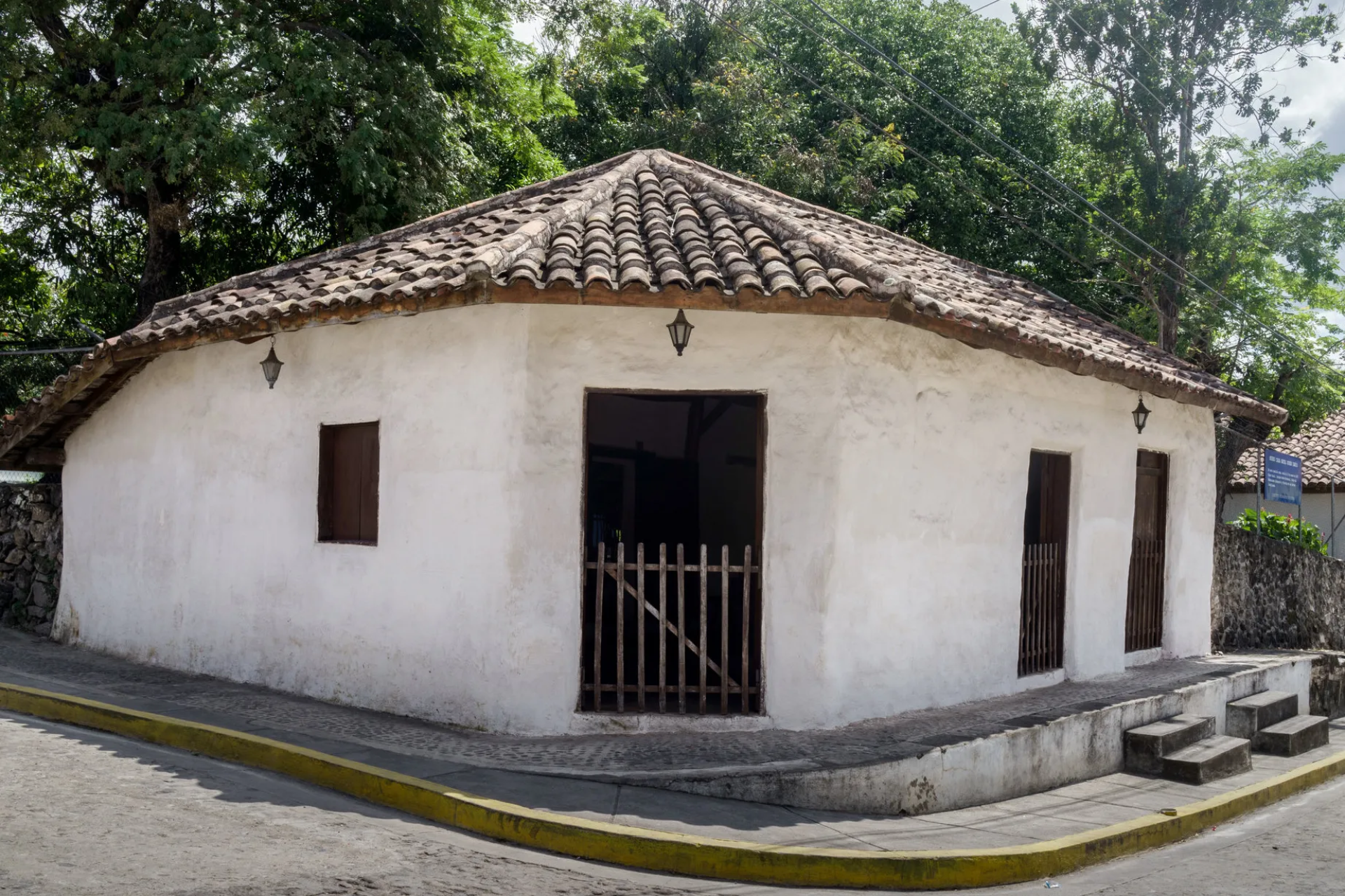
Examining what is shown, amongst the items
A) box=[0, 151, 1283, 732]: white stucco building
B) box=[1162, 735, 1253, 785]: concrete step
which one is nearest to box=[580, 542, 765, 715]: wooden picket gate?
box=[0, 151, 1283, 732]: white stucco building

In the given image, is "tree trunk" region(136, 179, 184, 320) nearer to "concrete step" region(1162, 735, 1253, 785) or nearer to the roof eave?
the roof eave

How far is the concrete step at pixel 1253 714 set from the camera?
35.2 ft

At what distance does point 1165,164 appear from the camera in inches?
664

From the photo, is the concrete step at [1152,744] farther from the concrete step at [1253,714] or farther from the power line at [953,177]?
the power line at [953,177]

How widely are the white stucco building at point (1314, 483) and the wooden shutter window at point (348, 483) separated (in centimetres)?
1806

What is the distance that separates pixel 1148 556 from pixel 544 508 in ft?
23.2

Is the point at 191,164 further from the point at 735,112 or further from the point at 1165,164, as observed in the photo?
the point at 1165,164

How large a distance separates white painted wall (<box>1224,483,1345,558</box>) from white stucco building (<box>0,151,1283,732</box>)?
1400cm

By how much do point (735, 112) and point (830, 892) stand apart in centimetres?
1538

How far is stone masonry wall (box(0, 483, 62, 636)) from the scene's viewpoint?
12.4 m

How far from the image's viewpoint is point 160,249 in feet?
51.6

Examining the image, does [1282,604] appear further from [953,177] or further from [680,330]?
[680,330]

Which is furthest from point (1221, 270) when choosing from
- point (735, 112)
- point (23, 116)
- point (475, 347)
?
point (23, 116)

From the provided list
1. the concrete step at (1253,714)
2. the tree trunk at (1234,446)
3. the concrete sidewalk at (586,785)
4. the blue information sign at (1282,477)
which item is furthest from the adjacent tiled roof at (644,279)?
the tree trunk at (1234,446)
